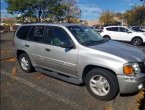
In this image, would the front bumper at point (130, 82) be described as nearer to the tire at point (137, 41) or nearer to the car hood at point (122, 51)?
the car hood at point (122, 51)

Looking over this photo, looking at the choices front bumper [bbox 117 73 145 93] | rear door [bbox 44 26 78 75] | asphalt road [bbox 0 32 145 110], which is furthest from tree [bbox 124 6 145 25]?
front bumper [bbox 117 73 145 93]

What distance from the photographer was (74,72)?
5.83 meters

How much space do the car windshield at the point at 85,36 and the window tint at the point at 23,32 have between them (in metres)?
1.89

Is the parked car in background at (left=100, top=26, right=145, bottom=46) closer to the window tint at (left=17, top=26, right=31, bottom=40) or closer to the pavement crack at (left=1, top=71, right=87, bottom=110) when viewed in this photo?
the window tint at (left=17, top=26, right=31, bottom=40)

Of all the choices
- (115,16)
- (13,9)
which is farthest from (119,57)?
(115,16)

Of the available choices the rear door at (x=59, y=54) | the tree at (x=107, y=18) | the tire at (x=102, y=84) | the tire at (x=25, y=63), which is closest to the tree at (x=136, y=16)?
the tree at (x=107, y=18)

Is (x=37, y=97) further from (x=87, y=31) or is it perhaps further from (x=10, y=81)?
(x=87, y=31)

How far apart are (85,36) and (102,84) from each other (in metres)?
1.55

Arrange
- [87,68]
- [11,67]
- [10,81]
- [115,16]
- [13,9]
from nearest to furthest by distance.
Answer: [87,68]
[10,81]
[11,67]
[13,9]
[115,16]

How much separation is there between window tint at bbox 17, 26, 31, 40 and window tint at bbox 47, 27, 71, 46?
4.12 ft

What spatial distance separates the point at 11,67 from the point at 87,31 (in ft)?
12.4

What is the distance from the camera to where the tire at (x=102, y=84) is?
5.09 m

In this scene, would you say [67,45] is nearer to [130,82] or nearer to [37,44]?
[37,44]

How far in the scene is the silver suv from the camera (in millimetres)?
4973
